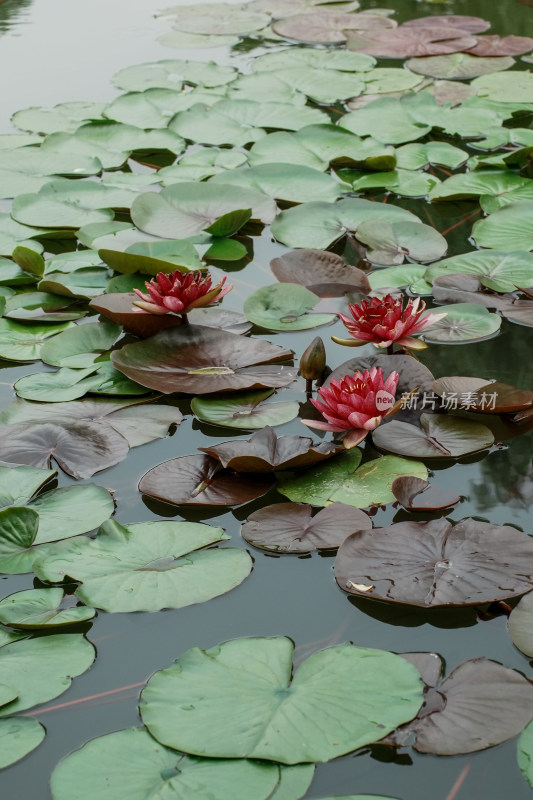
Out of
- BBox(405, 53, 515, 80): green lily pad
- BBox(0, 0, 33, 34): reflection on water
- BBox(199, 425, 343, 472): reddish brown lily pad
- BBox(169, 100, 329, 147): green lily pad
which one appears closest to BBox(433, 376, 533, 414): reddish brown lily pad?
BBox(199, 425, 343, 472): reddish brown lily pad

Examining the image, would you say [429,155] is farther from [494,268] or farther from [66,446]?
[66,446]

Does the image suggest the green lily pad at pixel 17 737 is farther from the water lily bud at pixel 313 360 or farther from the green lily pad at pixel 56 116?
the green lily pad at pixel 56 116

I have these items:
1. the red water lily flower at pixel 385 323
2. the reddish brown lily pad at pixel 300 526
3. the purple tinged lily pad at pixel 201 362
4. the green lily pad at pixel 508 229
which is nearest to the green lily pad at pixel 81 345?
the purple tinged lily pad at pixel 201 362

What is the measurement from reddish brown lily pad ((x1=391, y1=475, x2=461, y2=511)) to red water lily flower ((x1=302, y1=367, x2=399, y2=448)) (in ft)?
0.45

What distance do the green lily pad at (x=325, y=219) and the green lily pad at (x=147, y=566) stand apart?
1368 millimetres

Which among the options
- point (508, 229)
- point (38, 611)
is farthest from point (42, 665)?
point (508, 229)

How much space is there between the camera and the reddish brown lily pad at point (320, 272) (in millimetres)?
2436

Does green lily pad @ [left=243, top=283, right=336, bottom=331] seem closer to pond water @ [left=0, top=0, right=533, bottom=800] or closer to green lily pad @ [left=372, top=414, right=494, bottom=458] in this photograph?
pond water @ [left=0, top=0, right=533, bottom=800]

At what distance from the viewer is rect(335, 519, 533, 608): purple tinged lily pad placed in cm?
140

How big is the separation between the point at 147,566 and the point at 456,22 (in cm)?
432

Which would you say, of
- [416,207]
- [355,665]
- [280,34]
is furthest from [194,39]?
[355,665]

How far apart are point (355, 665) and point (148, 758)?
1.10 feet

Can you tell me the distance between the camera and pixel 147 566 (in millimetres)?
1498

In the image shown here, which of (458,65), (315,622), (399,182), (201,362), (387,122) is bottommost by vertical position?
(315,622)
